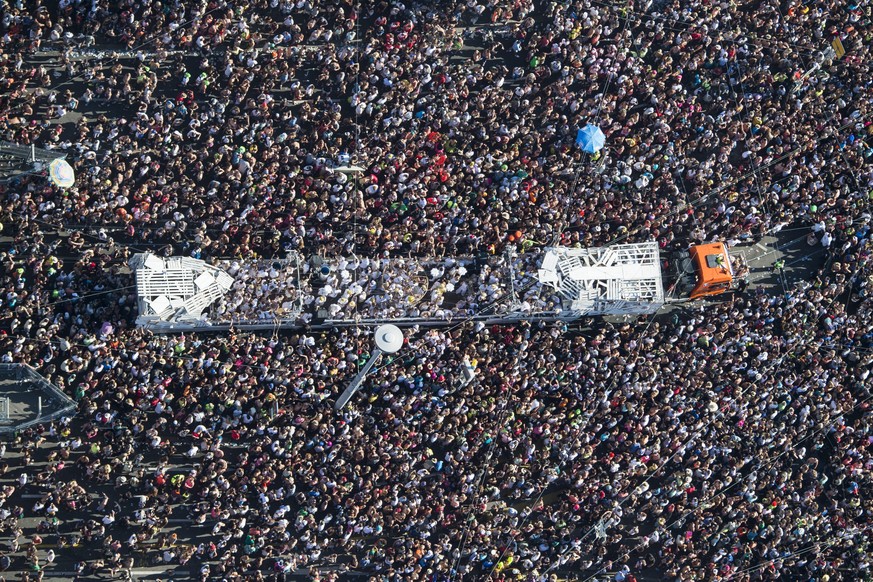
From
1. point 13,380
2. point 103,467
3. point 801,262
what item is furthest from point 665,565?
point 13,380

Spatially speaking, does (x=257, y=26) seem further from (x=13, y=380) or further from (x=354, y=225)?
(x=13, y=380)

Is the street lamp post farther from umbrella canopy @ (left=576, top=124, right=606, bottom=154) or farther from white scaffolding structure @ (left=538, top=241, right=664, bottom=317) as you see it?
umbrella canopy @ (left=576, top=124, right=606, bottom=154)

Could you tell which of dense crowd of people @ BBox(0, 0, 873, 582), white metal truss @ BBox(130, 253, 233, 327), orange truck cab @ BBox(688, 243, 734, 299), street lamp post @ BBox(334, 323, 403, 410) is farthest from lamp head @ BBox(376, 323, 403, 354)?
orange truck cab @ BBox(688, 243, 734, 299)

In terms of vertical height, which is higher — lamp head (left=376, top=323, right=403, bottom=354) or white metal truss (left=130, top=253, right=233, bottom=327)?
white metal truss (left=130, top=253, right=233, bottom=327)

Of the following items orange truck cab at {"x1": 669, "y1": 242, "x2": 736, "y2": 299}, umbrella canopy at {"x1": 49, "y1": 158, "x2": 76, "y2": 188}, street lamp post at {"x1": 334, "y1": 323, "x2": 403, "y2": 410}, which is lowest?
street lamp post at {"x1": 334, "y1": 323, "x2": 403, "y2": 410}

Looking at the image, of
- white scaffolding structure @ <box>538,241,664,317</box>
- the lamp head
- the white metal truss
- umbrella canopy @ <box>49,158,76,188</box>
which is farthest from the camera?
white scaffolding structure @ <box>538,241,664,317</box>
